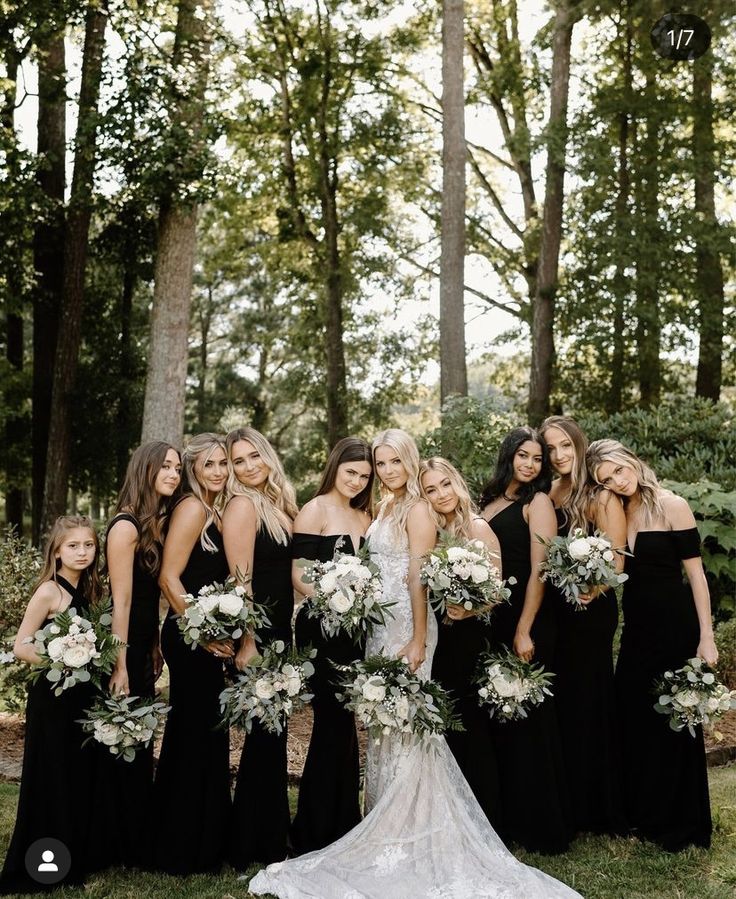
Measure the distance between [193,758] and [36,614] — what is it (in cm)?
117

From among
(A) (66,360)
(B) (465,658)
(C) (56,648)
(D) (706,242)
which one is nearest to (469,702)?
(B) (465,658)

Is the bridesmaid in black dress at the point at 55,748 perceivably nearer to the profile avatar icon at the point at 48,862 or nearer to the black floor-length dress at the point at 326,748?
the profile avatar icon at the point at 48,862

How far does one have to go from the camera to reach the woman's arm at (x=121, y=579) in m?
4.86

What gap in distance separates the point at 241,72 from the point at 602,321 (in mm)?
9499

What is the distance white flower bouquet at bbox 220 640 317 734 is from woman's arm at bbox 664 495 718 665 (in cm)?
233

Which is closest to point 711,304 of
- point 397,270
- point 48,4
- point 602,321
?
point 602,321

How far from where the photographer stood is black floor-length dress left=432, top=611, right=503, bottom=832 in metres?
5.26

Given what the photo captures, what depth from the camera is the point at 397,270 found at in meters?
24.6

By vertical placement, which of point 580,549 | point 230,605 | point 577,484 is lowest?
point 230,605

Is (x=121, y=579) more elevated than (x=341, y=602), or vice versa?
(x=121, y=579)

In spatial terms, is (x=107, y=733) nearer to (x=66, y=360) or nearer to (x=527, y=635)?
(x=527, y=635)

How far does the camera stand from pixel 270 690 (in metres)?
4.72

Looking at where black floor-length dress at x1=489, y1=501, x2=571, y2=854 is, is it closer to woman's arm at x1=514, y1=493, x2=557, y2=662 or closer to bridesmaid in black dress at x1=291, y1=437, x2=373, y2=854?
woman's arm at x1=514, y1=493, x2=557, y2=662

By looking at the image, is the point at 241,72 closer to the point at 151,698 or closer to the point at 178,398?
the point at 178,398
